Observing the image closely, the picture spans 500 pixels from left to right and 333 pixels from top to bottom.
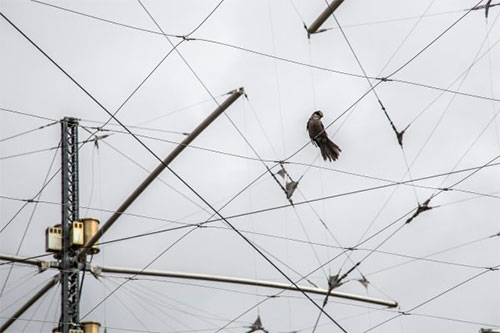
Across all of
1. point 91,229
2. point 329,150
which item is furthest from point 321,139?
point 91,229

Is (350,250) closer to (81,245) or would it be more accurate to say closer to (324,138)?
(324,138)

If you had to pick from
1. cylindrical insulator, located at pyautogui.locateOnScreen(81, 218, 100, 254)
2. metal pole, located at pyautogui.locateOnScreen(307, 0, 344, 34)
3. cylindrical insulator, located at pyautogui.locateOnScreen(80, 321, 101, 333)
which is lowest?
cylindrical insulator, located at pyautogui.locateOnScreen(80, 321, 101, 333)

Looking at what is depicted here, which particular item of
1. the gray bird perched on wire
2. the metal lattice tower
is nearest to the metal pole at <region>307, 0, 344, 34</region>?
the gray bird perched on wire

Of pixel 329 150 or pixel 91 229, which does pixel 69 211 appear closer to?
pixel 91 229

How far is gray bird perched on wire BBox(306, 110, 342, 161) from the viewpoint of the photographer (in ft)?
92.4

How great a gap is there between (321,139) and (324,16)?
2217 millimetres

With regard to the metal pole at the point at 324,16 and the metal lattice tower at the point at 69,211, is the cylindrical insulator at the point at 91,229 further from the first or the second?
the metal pole at the point at 324,16

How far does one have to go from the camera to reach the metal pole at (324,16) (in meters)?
27.1

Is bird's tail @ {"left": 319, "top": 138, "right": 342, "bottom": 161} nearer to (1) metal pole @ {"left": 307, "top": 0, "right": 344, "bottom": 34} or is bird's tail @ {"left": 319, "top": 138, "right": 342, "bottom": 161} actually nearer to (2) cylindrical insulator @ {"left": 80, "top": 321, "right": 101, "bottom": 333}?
(1) metal pole @ {"left": 307, "top": 0, "right": 344, "bottom": 34}

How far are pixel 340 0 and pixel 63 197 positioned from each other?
6829mm

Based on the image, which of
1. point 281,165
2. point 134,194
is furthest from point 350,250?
point 134,194

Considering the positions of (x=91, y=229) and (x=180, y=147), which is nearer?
(x=180, y=147)

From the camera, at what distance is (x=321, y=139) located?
92.9ft

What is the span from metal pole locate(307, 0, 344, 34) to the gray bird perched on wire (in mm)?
1501
